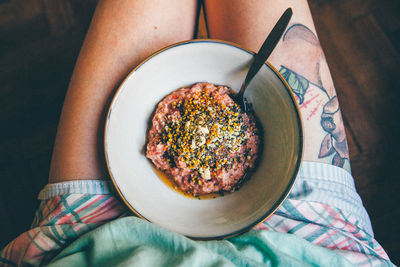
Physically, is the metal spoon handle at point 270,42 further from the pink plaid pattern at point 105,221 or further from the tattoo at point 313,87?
the pink plaid pattern at point 105,221

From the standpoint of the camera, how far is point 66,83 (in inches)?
50.0

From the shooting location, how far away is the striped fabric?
73 centimetres

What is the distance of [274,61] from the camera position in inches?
32.8

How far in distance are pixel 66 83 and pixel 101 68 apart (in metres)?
0.54

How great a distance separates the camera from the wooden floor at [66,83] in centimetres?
123

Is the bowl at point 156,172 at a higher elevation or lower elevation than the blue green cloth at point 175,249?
higher

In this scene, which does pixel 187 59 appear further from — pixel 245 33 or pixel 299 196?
pixel 299 196

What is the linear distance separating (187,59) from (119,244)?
0.54 metres

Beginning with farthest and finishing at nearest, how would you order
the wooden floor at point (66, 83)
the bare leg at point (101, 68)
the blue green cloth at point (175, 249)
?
the wooden floor at point (66, 83), the bare leg at point (101, 68), the blue green cloth at point (175, 249)

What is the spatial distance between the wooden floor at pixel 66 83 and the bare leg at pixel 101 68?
484 mm

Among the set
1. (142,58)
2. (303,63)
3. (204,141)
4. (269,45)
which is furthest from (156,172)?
(303,63)

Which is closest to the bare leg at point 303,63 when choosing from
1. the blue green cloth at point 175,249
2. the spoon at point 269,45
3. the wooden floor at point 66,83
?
the spoon at point 269,45

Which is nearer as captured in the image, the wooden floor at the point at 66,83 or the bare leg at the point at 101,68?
the bare leg at the point at 101,68

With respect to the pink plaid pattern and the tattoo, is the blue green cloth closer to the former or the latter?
the pink plaid pattern
